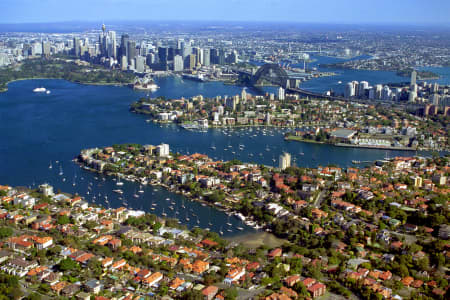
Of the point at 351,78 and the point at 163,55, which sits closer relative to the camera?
the point at 351,78

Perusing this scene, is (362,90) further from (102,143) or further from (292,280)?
(292,280)

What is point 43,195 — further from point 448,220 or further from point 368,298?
point 448,220

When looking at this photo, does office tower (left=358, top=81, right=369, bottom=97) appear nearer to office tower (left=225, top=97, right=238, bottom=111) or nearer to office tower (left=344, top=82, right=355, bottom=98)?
office tower (left=344, top=82, right=355, bottom=98)

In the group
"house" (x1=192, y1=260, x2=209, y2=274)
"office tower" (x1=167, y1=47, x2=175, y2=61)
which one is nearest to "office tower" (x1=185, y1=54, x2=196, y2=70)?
"office tower" (x1=167, y1=47, x2=175, y2=61)

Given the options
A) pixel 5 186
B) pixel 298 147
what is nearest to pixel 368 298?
pixel 5 186

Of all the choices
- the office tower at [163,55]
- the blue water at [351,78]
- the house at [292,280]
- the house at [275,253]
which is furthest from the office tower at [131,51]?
the house at [292,280]

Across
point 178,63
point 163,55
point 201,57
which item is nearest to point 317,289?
point 178,63
